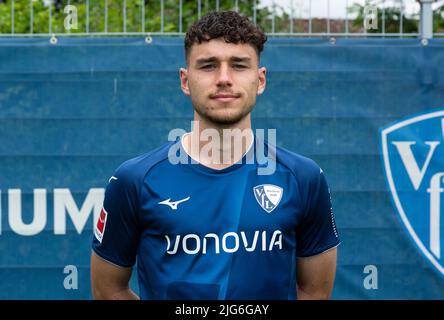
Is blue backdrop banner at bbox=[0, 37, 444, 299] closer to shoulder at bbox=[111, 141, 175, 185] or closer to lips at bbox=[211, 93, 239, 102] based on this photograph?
shoulder at bbox=[111, 141, 175, 185]

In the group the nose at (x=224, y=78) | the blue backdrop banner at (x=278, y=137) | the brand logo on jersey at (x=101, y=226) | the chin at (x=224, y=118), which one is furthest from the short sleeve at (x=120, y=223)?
the blue backdrop banner at (x=278, y=137)

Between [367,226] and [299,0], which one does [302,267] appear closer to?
[367,226]

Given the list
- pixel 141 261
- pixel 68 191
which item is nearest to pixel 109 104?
pixel 68 191

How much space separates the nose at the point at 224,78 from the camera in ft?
8.62

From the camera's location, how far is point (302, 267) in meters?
2.89

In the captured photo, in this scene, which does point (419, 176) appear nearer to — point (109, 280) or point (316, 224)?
point (316, 224)

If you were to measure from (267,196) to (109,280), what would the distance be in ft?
2.25

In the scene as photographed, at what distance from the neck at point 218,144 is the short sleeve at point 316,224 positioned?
0.29 meters

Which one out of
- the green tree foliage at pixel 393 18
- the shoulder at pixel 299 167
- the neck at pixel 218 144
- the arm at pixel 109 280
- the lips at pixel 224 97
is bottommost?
the arm at pixel 109 280

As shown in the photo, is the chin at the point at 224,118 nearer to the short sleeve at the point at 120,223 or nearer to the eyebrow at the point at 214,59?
the eyebrow at the point at 214,59

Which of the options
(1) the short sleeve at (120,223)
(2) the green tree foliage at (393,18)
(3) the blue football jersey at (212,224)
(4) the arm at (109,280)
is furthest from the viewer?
(2) the green tree foliage at (393,18)

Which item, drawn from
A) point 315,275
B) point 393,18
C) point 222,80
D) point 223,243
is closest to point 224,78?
point 222,80

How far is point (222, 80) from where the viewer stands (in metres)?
2.62

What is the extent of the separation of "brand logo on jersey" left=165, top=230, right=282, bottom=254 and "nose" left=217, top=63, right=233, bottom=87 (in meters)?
0.51
